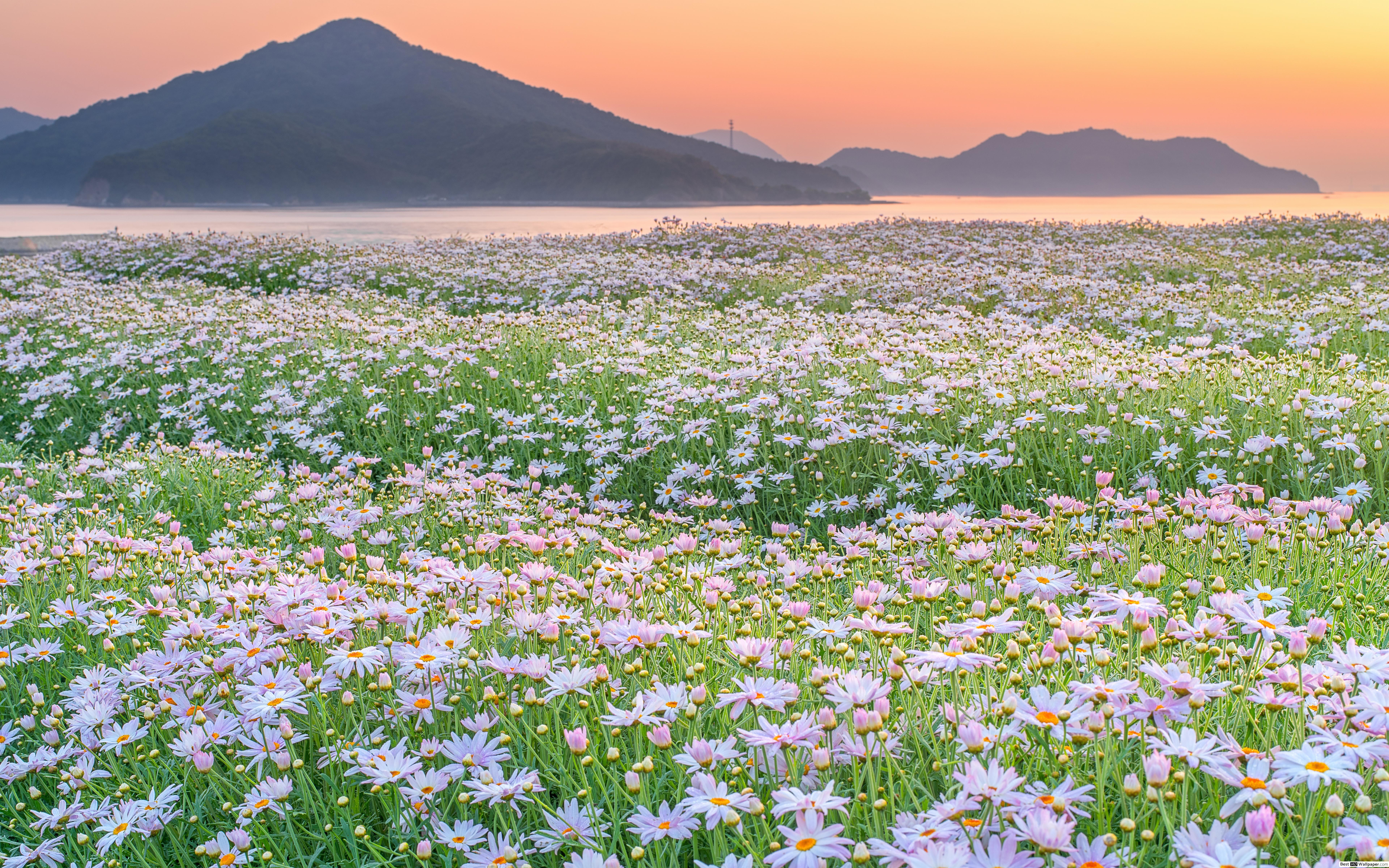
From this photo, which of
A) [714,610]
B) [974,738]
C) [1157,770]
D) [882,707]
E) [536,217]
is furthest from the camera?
[536,217]

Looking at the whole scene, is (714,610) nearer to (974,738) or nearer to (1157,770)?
(974,738)

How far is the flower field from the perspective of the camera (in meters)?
1.78

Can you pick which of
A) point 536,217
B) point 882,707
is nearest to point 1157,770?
point 882,707

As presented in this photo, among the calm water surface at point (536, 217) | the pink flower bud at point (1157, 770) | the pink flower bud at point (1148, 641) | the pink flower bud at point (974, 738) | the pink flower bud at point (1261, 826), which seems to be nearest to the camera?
the pink flower bud at point (1261, 826)

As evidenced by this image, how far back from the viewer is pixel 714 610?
2.75m

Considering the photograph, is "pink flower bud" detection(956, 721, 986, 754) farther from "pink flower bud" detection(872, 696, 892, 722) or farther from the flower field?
"pink flower bud" detection(872, 696, 892, 722)

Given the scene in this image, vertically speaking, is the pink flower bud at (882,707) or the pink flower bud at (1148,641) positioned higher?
the pink flower bud at (1148,641)

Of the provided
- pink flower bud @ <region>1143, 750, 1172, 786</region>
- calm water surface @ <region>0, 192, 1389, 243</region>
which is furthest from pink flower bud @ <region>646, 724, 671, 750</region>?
calm water surface @ <region>0, 192, 1389, 243</region>

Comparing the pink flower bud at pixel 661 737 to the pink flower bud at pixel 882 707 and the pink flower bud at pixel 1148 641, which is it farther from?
the pink flower bud at pixel 1148 641

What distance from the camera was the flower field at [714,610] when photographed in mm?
1784

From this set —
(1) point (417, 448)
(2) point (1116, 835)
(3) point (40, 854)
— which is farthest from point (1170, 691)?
(1) point (417, 448)

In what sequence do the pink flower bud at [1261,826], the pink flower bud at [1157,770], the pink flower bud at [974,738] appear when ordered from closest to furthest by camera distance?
the pink flower bud at [1261,826]
the pink flower bud at [1157,770]
the pink flower bud at [974,738]

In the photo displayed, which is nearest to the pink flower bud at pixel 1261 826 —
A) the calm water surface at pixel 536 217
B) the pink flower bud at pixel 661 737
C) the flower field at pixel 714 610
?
the flower field at pixel 714 610

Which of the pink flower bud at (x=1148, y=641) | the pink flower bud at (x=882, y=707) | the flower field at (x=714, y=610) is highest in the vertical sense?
the pink flower bud at (x=1148, y=641)
